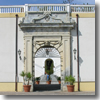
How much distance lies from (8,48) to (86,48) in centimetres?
469

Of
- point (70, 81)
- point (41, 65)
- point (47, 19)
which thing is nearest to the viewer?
point (70, 81)

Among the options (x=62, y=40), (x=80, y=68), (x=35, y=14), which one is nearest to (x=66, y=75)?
(x=80, y=68)

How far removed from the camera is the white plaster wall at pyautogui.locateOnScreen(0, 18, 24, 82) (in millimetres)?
15664

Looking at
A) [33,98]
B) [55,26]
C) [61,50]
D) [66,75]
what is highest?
[55,26]

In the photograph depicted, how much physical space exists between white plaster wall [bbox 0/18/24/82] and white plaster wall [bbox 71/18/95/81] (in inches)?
138

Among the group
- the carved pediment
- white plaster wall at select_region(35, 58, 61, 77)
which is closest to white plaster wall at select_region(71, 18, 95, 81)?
the carved pediment

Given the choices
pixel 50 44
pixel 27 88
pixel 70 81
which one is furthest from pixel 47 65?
pixel 70 81

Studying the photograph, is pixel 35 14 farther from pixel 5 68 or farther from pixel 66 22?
pixel 5 68

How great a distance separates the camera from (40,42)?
15.8 meters

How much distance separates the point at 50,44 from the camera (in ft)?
51.8

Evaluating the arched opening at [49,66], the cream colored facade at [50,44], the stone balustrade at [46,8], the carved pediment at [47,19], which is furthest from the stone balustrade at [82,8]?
the arched opening at [49,66]

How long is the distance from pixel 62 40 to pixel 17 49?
275 centimetres

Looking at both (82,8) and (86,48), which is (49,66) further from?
(82,8)

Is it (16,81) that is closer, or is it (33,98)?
(33,98)
